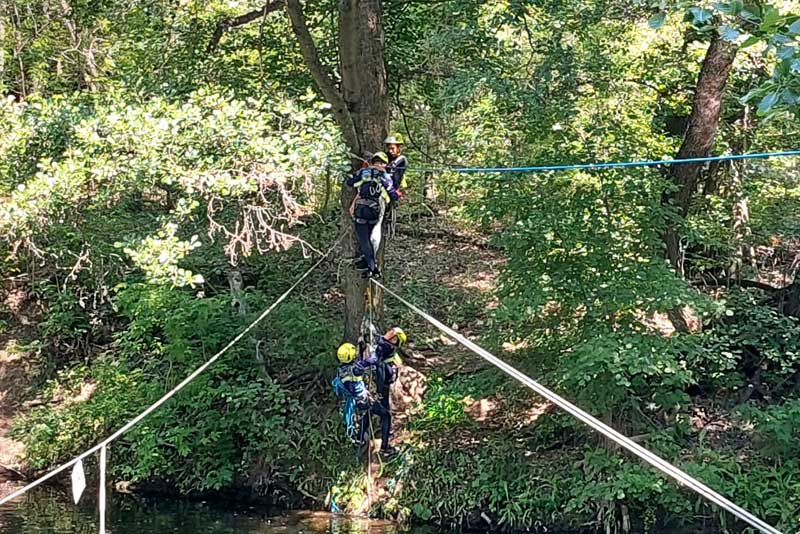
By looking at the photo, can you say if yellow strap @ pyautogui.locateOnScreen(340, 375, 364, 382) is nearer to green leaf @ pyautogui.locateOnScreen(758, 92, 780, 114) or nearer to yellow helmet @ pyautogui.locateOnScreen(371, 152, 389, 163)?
yellow helmet @ pyautogui.locateOnScreen(371, 152, 389, 163)

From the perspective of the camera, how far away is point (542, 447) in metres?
8.77

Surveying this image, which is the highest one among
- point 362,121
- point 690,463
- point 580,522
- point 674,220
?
point 362,121

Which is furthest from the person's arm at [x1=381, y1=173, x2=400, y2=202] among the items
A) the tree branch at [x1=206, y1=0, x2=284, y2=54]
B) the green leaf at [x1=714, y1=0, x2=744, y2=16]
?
the green leaf at [x1=714, y1=0, x2=744, y2=16]

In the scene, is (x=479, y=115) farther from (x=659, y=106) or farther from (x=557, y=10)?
(x=659, y=106)

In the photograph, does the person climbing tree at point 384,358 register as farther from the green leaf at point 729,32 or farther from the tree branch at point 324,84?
the green leaf at point 729,32

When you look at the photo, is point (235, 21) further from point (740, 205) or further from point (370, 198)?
point (740, 205)

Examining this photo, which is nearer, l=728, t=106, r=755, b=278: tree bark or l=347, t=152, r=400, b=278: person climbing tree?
l=347, t=152, r=400, b=278: person climbing tree

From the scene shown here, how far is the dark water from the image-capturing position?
838 centimetres

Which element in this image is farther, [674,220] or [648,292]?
[674,220]

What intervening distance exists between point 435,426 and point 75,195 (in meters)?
4.30

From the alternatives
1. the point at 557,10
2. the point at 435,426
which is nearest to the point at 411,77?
the point at 557,10

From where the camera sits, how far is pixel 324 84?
783cm

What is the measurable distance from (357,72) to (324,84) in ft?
1.08

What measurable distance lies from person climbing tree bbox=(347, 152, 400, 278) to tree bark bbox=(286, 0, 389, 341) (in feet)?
2.91
